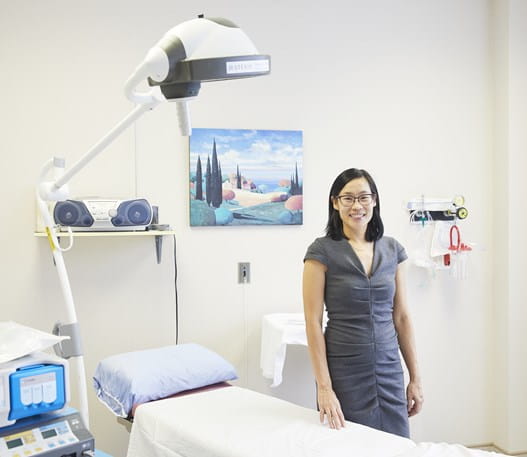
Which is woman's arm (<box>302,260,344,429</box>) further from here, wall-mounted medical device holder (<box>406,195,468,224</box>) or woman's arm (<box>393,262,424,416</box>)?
wall-mounted medical device holder (<box>406,195,468,224</box>)

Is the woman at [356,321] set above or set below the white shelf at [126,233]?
below

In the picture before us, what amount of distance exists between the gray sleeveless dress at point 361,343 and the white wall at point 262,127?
3.48ft

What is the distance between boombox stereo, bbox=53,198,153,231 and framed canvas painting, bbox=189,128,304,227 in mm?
367

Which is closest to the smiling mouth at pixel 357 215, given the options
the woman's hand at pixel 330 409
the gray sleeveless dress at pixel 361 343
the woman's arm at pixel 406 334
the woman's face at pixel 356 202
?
the woman's face at pixel 356 202

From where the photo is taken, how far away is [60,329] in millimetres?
1603

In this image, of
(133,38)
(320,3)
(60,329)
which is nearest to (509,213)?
(320,3)

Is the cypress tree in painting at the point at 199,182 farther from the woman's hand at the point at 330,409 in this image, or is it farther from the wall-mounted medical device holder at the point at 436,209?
the woman's hand at the point at 330,409

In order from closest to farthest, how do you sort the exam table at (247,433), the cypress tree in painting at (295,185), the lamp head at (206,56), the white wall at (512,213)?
the lamp head at (206,56) < the exam table at (247,433) < the cypress tree in painting at (295,185) < the white wall at (512,213)

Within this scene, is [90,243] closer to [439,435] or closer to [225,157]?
[225,157]

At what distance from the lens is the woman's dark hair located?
191cm

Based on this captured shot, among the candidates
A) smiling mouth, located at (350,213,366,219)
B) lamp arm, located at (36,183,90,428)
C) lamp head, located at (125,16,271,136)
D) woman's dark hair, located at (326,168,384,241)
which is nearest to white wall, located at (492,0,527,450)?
woman's dark hair, located at (326,168,384,241)

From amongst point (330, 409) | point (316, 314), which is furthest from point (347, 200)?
point (330, 409)

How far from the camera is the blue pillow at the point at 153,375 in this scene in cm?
205

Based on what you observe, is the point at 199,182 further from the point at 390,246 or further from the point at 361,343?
the point at 361,343
